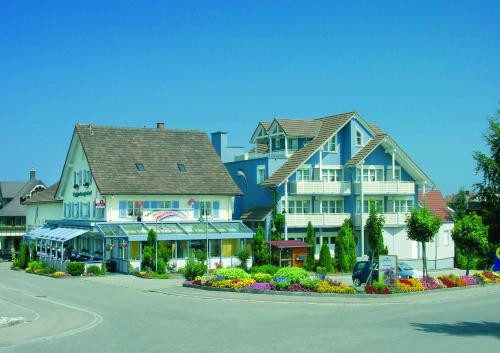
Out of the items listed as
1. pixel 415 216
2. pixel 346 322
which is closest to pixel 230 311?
pixel 346 322

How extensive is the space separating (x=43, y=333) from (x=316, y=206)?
120 ft

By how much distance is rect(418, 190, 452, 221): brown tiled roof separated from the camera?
64.1 metres

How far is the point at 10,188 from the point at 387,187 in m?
53.0

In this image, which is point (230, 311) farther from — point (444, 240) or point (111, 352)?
point (444, 240)

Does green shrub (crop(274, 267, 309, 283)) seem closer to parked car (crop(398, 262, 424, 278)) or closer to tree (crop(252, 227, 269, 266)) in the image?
parked car (crop(398, 262, 424, 278))

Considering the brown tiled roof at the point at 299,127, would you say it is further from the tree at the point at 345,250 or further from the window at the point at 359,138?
the tree at the point at 345,250

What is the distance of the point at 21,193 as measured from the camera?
286 feet

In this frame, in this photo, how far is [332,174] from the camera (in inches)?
2227

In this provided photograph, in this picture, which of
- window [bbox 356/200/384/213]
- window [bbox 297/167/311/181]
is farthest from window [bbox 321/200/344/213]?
window [bbox 297/167/311/181]

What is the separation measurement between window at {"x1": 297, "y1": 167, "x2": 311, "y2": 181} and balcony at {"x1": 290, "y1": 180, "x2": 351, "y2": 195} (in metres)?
1.07

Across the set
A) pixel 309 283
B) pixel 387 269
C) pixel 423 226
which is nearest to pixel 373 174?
pixel 423 226

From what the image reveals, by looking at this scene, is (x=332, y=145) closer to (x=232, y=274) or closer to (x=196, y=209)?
(x=196, y=209)

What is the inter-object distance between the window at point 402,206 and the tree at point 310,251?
1030 cm

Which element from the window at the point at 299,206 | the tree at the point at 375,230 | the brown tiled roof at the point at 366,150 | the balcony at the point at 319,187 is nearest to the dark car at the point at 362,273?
the tree at the point at 375,230
